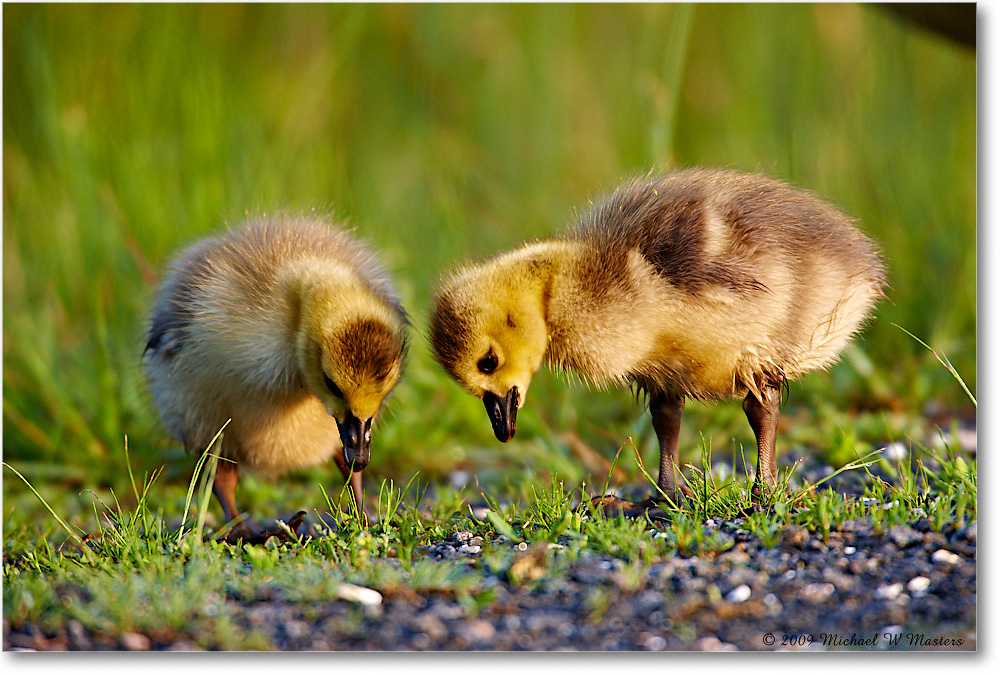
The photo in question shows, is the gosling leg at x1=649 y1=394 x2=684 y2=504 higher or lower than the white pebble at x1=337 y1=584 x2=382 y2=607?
higher

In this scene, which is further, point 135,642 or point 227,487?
point 227,487

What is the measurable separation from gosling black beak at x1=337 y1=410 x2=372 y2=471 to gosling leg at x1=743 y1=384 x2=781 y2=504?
1167mm

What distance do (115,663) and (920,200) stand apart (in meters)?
4.24

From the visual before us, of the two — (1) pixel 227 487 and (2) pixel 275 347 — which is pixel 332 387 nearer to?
(2) pixel 275 347

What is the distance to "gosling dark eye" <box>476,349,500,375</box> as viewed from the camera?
2926 mm

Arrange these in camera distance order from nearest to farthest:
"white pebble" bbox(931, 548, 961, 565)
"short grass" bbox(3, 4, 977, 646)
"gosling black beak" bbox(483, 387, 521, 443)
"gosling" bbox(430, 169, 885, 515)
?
"white pebble" bbox(931, 548, 961, 565) → "gosling" bbox(430, 169, 885, 515) → "gosling black beak" bbox(483, 387, 521, 443) → "short grass" bbox(3, 4, 977, 646)

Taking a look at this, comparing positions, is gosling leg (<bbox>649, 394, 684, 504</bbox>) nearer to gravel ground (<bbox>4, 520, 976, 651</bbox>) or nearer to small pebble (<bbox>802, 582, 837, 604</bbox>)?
gravel ground (<bbox>4, 520, 976, 651</bbox>)

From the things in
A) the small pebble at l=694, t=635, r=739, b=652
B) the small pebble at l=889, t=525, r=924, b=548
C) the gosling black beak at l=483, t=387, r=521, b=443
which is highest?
the gosling black beak at l=483, t=387, r=521, b=443

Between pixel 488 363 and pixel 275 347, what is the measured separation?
0.72 metres

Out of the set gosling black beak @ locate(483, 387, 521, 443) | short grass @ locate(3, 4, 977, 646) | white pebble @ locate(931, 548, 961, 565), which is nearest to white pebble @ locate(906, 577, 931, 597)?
white pebble @ locate(931, 548, 961, 565)

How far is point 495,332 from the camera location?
2.90m

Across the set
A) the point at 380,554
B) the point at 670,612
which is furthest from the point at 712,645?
the point at 380,554

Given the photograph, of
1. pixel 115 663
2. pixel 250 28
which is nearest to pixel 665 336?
pixel 115 663

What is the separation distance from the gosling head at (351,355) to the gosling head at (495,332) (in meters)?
0.16
